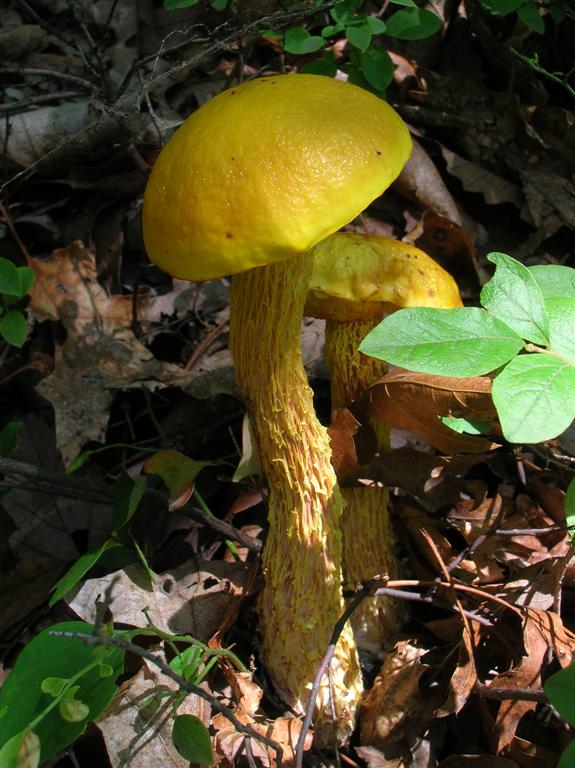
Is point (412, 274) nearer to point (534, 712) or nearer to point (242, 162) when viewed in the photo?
point (242, 162)

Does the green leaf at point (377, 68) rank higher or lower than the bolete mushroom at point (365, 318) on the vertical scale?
higher

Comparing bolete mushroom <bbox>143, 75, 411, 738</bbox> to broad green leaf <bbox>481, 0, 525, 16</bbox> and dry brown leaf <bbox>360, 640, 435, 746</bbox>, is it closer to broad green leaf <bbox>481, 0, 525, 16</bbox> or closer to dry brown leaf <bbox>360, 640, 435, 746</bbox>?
dry brown leaf <bbox>360, 640, 435, 746</bbox>

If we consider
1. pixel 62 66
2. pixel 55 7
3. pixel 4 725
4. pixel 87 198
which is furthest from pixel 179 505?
pixel 55 7

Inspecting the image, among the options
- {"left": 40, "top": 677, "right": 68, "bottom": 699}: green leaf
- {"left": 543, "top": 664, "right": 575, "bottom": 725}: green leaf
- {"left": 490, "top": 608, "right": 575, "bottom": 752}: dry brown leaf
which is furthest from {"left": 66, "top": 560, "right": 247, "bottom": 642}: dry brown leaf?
{"left": 543, "top": 664, "right": 575, "bottom": 725}: green leaf

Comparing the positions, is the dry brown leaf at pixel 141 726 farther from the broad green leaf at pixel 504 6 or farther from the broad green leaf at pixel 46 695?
the broad green leaf at pixel 504 6

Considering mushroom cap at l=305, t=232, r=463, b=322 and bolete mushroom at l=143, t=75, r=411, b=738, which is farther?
mushroom cap at l=305, t=232, r=463, b=322

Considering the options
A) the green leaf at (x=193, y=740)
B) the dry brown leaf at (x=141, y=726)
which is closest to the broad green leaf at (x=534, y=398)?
the green leaf at (x=193, y=740)

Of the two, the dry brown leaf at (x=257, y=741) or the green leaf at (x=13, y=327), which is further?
the green leaf at (x=13, y=327)
